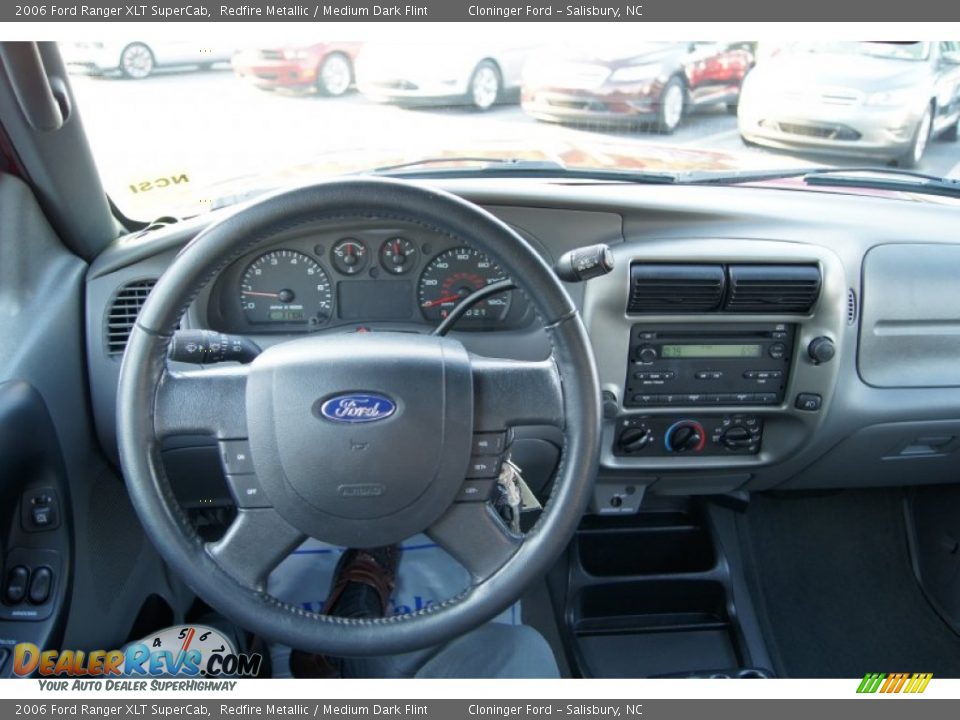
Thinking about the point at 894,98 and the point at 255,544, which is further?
the point at 894,98

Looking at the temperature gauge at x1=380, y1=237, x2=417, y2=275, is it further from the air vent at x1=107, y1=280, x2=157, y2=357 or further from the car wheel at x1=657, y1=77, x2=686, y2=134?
the car wheel at x1=657, y1=77, x2=686, y2=134

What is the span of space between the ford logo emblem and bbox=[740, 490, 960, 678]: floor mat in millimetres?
1815

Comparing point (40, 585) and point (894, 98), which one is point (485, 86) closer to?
point (894, 98)

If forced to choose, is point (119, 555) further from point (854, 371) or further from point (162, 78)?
point (854, 371)

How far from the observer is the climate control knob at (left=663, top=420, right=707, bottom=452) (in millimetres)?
2150

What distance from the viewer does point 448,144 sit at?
218 cm

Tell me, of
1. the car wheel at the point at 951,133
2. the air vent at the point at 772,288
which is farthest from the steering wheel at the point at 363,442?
the car wheel at the point at 951,133

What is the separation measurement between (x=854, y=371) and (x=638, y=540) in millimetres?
894

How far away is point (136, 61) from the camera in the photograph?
1858 millimetres

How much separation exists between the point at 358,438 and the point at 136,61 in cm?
116

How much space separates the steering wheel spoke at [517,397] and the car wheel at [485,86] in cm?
100

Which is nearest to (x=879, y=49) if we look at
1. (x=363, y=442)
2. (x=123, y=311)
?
(x=363, y=442)

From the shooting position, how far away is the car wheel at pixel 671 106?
7.02 ft

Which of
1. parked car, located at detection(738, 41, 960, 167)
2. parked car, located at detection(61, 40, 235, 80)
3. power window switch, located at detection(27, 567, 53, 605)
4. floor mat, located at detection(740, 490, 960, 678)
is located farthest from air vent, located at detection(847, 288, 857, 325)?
power window switch, located at detection(27, 567, 53, 605)
